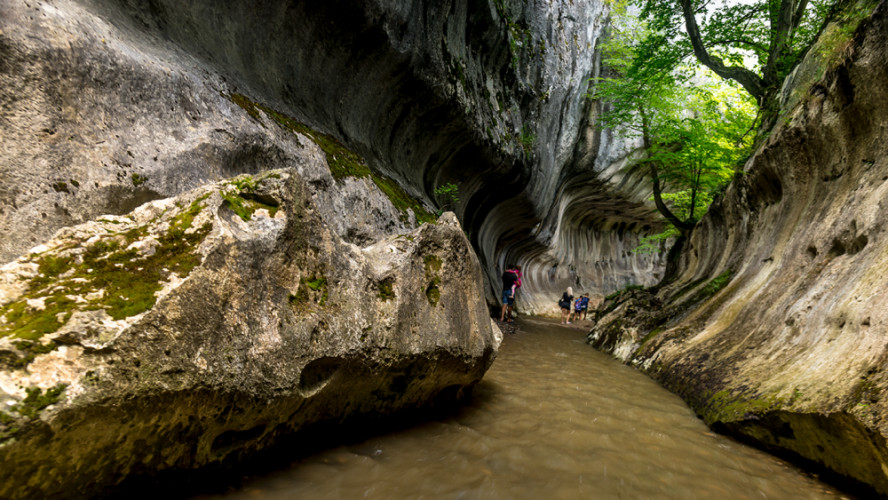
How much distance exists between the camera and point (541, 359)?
7.13 metres

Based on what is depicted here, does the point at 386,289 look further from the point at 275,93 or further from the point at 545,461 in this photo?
the point at 275,93

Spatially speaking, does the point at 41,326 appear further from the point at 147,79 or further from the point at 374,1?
the point at 374,1

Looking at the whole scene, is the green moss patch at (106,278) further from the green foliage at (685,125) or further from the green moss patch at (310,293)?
the green foliage at (685,125)

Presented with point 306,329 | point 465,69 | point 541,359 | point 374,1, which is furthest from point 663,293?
point 306,329

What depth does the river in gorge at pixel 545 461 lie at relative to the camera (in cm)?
241

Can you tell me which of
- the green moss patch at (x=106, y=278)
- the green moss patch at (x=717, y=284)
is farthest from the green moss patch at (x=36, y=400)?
the green moss patch at (x=717, y=284)

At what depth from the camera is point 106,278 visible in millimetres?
1895

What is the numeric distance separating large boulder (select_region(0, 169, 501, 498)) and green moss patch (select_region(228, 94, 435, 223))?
2.55 m

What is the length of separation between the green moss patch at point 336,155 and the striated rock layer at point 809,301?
494 cm

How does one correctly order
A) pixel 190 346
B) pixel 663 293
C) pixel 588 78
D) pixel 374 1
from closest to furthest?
pixel 190 346 → pixel 374 1 → pixel 663 293 → pixel 588 78

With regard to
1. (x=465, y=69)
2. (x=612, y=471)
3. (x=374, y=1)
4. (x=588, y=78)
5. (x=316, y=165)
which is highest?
(x=588, y=78)

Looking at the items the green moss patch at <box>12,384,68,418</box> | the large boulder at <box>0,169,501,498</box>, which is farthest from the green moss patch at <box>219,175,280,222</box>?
the green moss patch at <box>12,384,68,418</box>

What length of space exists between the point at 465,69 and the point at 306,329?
8893 millimetres

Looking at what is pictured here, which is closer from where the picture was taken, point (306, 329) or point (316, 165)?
point (306, 329)
